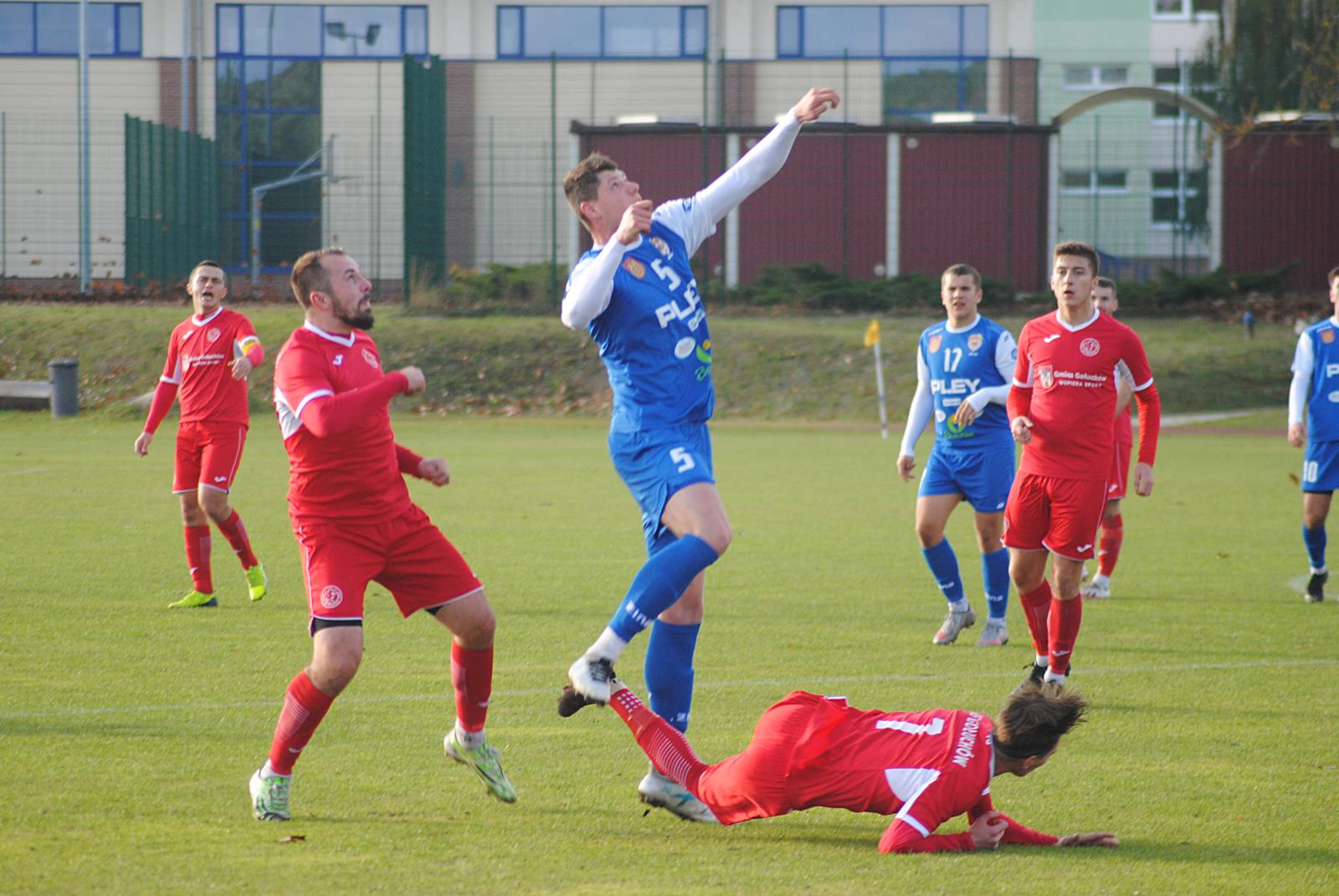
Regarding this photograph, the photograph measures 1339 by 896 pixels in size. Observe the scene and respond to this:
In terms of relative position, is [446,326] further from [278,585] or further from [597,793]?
[597,793]

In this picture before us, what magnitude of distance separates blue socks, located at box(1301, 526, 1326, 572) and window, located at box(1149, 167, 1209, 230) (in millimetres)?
24116

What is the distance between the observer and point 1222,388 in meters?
26.4

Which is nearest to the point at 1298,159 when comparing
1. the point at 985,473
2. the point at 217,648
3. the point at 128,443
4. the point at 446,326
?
the point at 446,326

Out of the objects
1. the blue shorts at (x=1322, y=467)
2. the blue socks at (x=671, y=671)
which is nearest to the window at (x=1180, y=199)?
the blue shorts at (x=1322, y=467)

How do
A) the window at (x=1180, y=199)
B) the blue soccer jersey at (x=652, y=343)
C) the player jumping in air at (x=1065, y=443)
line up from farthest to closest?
1. the window at (x=1180, y=199)
2. the player jumping in air at (x=1065, y=443)
3. the blue soccer jersey at (x=652, y=343)

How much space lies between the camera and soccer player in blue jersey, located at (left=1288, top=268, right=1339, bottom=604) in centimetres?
1016

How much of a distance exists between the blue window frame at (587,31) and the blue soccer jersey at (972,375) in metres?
33.3

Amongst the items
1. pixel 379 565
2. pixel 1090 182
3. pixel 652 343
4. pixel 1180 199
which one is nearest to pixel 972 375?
pixel 652 343

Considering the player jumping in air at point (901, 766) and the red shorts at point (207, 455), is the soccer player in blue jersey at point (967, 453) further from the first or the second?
the red shorts at point (207, 455)

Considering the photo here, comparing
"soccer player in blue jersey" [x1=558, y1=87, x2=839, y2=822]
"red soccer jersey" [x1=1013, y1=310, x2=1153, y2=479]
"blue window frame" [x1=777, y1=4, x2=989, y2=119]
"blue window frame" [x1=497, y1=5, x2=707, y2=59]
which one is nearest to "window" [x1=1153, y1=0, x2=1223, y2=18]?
"blue window frame" [x1=777, y1=4, x2=989, y2=119]

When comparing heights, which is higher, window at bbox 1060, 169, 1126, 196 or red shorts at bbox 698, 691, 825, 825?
window at bbox 1060, 169, 1126, 196

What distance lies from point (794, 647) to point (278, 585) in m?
3.81

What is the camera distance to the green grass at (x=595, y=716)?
447 cm

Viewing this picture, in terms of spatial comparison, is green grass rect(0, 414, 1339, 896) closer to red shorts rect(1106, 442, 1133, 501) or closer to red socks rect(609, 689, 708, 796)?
red socks rect(609, 689, 708, 796)
